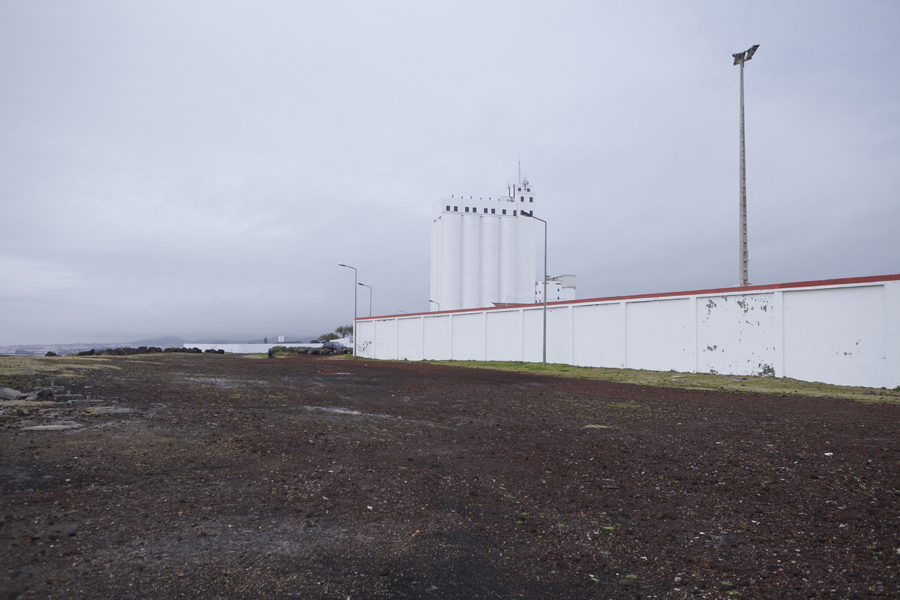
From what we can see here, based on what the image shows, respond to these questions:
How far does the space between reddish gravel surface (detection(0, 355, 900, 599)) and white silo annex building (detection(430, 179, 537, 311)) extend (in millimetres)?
65013

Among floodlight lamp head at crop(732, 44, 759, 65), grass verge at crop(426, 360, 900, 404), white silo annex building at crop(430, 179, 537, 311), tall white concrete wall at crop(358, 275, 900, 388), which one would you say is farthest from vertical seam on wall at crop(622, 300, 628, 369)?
white silo annex building at crop(430, 179, 537, 311)

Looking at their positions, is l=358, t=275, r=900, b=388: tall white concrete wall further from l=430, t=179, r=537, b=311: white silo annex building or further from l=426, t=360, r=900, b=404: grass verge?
l=430, t=179, r=537, b=311: white silo annex building

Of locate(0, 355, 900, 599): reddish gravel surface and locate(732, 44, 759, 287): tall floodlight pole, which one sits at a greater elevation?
locate(732, 44, 759, 287): tall floodlight pole

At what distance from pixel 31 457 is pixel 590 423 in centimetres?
859

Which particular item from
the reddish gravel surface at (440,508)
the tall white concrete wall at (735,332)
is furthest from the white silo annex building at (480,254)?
the reddish gravel surface at (440,508)

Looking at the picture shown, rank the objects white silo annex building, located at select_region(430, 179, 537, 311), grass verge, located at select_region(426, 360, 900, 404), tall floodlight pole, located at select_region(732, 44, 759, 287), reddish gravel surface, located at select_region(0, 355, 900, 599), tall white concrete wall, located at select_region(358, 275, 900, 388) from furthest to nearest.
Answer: white silo annex building, located at select_region(430, 179, 537, 311) → tall floodlight pole, located at select_region(732, 44, 759, 287) → tall white concrete wall, located at select_region(358, 275, 900, 388) → grass verge, located at select_region(426, 360, 900, 404) → reddish gravel surface, located at select_region(0, 355, 900, 599)

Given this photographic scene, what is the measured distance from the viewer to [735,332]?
23.9 m

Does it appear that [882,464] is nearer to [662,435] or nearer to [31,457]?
[662,435]

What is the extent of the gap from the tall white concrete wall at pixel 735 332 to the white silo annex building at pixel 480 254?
34.2 metres

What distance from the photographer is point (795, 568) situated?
3971mm

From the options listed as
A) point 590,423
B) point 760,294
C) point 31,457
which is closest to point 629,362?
point 760,294

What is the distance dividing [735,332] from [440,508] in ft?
74.6

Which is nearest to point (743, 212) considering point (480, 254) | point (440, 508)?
point (440, 508)

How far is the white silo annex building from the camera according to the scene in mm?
74812
